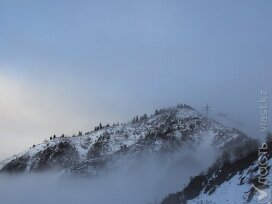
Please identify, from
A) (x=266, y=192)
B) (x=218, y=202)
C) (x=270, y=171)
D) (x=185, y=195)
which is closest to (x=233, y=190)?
(x=218, y=202)

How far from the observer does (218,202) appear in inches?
5733

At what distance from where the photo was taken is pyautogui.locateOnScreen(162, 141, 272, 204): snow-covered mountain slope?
424ft

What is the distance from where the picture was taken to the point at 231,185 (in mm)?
149750

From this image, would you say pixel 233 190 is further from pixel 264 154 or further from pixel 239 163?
pixel 239 163

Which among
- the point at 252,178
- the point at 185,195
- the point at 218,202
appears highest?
the point at 252,178

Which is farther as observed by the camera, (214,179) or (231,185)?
(214,179)

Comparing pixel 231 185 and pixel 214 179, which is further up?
pixel 231 185

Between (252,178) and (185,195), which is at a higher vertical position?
(252,178)

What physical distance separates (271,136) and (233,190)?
2240 inches

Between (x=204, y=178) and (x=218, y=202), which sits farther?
(x=204, y=178)

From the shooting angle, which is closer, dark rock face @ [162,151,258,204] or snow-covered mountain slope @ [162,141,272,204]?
snow-covered mountain slope @ [162,141,272,204]

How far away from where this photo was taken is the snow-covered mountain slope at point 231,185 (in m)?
129

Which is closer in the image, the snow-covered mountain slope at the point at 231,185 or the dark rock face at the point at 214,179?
the snow-covered mountain slope at the point at 231,185

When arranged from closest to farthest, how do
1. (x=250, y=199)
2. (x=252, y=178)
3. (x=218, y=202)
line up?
(x=250, y=199), (x=252, y=178), (x=218, y=202)
